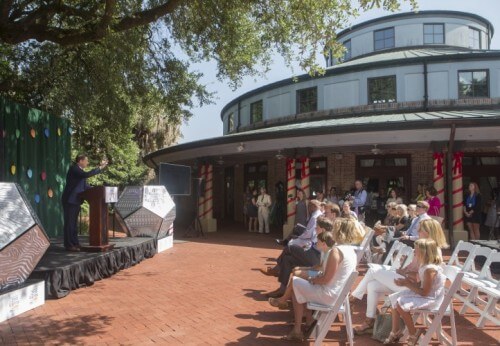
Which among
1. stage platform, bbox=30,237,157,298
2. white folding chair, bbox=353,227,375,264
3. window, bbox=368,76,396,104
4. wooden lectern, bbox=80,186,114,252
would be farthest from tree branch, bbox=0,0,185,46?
window, bbox=368,76,396,104

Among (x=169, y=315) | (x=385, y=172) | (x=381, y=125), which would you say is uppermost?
(x=381, y=125)

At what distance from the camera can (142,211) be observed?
456 inches

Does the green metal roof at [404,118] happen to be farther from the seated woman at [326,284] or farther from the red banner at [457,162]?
the seated woman at [326,284]

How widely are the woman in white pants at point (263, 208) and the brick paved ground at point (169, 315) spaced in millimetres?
8025

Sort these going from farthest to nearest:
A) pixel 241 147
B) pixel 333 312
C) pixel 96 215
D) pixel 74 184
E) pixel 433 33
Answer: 1. pixel 433 33
2. pixel 241 147
3. pixel 96 215
4. pixel 74 184
5. pixel 333 312

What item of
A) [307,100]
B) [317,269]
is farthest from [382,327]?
[307,100]

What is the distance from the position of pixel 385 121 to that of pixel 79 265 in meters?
9.70

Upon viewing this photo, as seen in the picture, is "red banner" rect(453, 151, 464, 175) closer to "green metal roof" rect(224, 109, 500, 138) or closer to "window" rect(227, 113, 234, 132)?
"green metal roof" rect(224, 109, 500, 138)

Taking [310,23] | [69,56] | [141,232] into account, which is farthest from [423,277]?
[69,56]

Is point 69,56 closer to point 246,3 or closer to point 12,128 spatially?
point 12,128

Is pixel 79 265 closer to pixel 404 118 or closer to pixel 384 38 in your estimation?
pixel 404 118

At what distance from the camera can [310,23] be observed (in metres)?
8.85

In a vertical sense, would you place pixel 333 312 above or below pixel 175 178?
below

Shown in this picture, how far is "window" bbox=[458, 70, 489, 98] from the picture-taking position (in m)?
17.3
